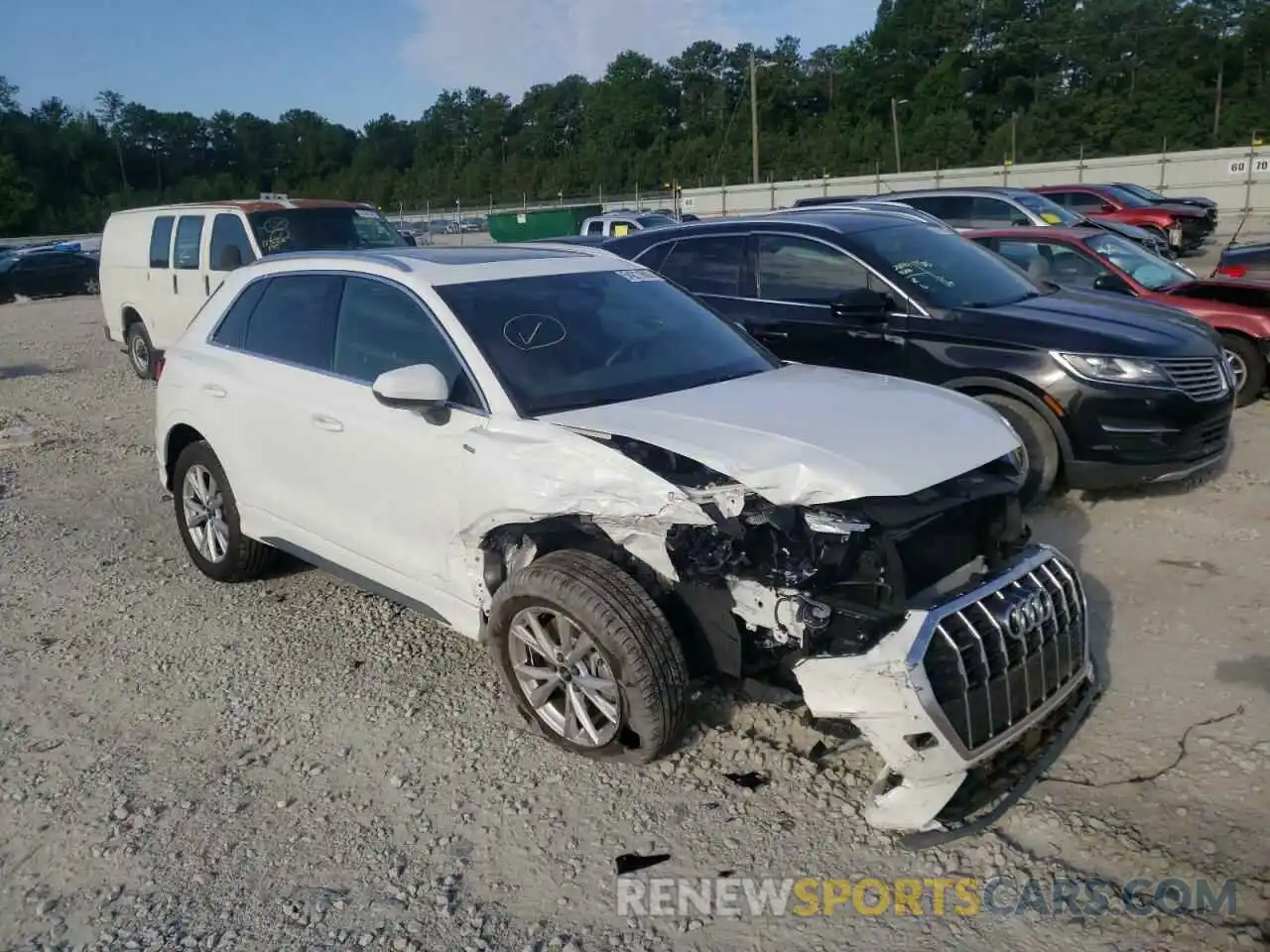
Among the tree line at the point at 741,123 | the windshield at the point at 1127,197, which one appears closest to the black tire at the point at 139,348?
the windshield at the point at 1127,197

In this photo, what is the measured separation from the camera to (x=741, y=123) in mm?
91938

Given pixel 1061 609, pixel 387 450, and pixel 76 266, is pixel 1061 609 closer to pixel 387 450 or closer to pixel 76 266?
pixel 387 450

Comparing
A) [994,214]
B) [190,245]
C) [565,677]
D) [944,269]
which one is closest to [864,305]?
[944,269]

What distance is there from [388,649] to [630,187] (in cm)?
7628

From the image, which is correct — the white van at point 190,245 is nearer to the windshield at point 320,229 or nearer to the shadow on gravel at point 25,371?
the windshield at point 320,229

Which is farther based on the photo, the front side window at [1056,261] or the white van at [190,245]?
the white van at [190,245]

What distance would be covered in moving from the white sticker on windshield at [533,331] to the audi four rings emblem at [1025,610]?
6.76ft

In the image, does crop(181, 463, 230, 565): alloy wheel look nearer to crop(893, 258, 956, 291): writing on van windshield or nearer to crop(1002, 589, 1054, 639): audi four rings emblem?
crop(1002, 589, 1054, 639): audi four rings emblem

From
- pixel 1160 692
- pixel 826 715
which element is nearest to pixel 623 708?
pixel 826 715

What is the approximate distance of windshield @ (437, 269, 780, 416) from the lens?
432 centimetres

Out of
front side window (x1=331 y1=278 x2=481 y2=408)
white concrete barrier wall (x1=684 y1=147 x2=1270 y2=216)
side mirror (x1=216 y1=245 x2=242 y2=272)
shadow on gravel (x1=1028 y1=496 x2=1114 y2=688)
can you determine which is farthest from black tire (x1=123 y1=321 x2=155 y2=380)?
white concrete barrier wall (x1=684 y1=147 x2=1270 y2=216)

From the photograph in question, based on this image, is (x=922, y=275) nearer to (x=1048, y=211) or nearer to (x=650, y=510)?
(x=650, y=510)

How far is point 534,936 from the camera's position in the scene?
3150 mm

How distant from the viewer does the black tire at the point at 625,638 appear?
12.2 ft
